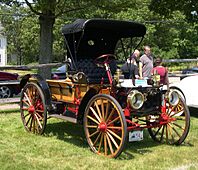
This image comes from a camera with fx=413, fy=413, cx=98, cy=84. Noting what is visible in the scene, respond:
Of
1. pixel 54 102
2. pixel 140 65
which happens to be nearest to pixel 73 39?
pixel 54 102

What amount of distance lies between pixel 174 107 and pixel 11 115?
517cm

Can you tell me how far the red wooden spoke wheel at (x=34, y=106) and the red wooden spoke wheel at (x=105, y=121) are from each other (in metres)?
1.42

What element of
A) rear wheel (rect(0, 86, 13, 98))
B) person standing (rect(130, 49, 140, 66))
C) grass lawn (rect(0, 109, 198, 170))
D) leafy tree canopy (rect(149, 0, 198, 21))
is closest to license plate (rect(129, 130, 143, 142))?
grass lawn (rect(0, 109, 198, 170))

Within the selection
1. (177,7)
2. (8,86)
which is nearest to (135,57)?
(8,86)

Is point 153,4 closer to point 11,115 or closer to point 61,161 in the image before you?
point 11,115

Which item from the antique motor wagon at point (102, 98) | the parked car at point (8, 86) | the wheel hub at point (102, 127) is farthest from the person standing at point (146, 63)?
the parked car at point (8, 86)

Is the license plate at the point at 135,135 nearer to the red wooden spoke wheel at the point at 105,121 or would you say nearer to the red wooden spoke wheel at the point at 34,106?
the red wooden spoke wheel at the point at 105,121

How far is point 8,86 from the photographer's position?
14.8m

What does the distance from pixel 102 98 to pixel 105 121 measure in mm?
400

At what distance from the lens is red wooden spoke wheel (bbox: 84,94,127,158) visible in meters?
6.54

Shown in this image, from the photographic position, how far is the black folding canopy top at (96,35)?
765cm

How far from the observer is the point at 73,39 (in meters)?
8.01

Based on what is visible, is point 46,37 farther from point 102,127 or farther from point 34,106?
point 102,127

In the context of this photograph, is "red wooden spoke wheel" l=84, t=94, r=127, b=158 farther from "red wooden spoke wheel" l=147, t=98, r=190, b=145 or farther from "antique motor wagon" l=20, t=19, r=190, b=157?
"red wooden spoke wheel" l=147, t=98, r=190, b=145
